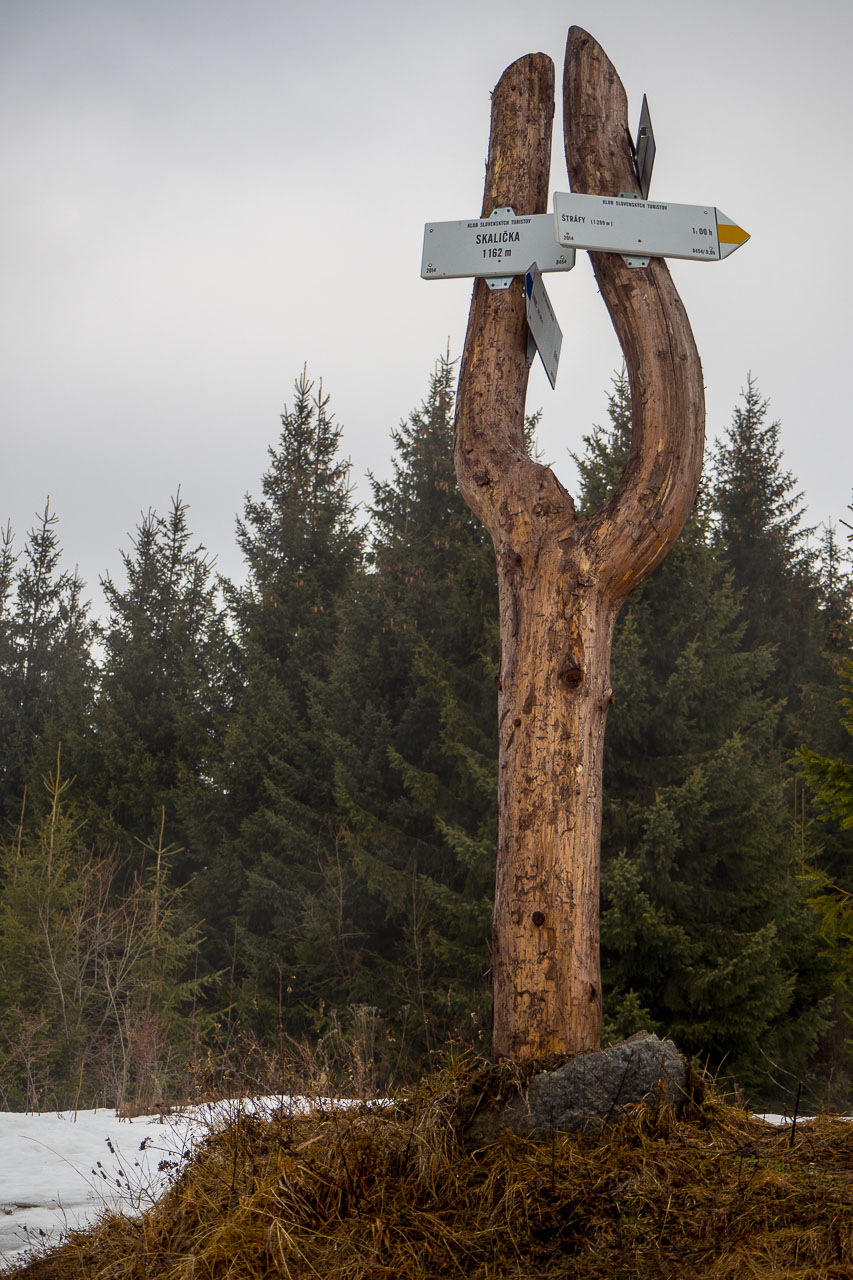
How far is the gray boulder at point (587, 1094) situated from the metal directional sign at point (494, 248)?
3590 millimetres

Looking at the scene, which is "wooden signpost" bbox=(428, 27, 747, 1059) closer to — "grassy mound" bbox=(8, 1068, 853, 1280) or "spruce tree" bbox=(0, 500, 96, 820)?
"grassy mound" bbox=(8, 1068, 853, 1280)

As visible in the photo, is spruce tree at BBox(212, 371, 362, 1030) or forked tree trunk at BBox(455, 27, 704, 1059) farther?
spruce tree at BBox(212, 371, 362, 1030)

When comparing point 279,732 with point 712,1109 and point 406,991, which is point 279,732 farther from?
point 712,1109

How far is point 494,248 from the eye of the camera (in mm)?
4699

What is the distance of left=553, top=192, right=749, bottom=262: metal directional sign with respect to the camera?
4441 millimetres

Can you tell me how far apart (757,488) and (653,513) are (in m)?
18.8

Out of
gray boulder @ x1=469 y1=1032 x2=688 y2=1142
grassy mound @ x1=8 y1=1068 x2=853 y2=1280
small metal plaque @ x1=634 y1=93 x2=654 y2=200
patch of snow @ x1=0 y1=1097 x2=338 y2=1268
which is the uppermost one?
small metal plaque @ x1=634 y1=93 x2=654 y2=200

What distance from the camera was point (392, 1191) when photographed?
3143mm

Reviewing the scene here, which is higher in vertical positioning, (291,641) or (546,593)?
(291,641)

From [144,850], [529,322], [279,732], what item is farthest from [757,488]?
[529,322]

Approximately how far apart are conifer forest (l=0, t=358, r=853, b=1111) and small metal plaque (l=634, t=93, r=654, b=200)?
2737 mm

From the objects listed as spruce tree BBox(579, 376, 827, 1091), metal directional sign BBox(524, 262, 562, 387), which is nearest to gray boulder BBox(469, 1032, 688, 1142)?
metal directional sign BBox(524, 262, 562, 387)

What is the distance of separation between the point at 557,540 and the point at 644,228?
1.59 m

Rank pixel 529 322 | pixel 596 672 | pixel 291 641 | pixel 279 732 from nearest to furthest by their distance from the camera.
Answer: pixel 596 672 → pixel 529 322 → pixel 279 732 → pixel 291 641
